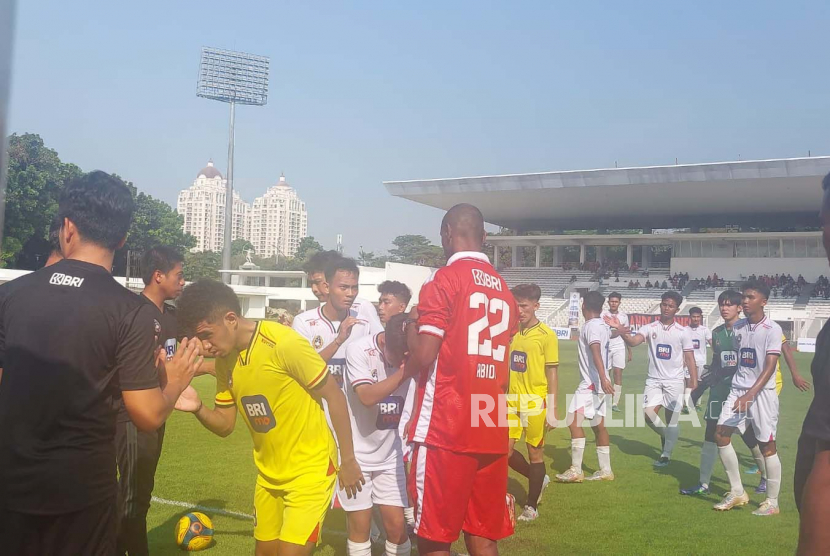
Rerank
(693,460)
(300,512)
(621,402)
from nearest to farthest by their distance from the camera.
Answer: (300,512), (693,460), (621,402)

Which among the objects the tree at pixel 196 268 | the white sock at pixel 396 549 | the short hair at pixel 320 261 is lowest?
the white sock at pixel 396 549

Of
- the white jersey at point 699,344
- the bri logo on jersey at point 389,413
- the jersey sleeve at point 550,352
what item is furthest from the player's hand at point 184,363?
the white jersey at point 699,344

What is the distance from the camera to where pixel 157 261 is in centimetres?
495

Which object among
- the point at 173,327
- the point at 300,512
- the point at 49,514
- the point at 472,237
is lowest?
the point at 300,512

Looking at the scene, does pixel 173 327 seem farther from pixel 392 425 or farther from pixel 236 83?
pixel 236 83

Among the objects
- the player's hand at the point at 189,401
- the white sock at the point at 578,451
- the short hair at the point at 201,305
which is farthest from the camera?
the white sock at the point at 578,451

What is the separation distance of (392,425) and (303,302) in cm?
5321

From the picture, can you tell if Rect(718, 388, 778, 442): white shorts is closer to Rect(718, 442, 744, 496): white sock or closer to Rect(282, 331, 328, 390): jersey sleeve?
Rect(718, 442, 744, 496): white sock

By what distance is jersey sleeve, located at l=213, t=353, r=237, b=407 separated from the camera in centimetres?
379

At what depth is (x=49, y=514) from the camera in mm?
2551

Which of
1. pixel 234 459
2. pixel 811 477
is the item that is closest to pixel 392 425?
pixel 811 477

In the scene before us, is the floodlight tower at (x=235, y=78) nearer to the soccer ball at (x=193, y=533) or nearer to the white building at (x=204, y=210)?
the soccer ball at (x=193, y=533)

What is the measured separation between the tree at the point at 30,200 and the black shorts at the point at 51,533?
38514 mm

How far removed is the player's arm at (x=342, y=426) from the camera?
364 cm
